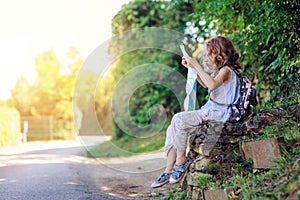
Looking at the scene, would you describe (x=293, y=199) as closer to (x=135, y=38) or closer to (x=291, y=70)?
(x=291, y=70)

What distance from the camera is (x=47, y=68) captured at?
2967 cm

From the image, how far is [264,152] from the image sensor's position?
321 centimetres

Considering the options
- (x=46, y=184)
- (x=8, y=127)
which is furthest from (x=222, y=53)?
(x=8, y=127)

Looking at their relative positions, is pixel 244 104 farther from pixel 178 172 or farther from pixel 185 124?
pixel 178 172

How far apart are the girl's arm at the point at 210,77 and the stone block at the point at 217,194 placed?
103 centimetres

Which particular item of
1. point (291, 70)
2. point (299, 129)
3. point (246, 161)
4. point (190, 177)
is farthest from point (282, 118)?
point (291, 70)

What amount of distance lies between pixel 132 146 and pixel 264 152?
8389 millimetres

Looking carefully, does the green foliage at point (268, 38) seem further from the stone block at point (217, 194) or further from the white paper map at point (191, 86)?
the stone block at point (217, 194)

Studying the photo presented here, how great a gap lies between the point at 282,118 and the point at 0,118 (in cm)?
1294

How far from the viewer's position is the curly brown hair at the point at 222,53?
3.97 m

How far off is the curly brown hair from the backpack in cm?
24

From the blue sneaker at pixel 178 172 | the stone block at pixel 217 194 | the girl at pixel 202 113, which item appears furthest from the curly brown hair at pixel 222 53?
the stone block at pixel 217 194

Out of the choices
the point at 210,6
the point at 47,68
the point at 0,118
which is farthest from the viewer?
the point at 47,68

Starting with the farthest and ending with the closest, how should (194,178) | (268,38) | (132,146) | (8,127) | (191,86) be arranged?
(8,127) < (132,146) < (268,38) < (191,86) < (194,178)
